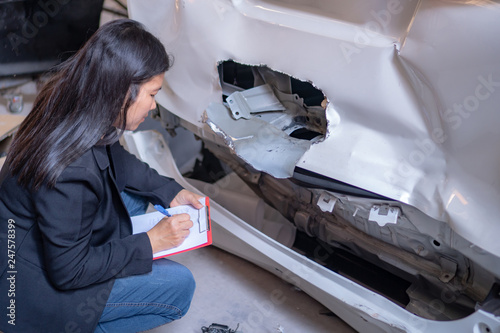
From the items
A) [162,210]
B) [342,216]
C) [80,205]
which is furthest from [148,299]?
[342,216]

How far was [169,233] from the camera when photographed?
1350 millimetres

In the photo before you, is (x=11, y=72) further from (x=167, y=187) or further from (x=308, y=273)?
(x=308, y=273)

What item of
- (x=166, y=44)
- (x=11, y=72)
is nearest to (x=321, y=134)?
(x=166, y=44)

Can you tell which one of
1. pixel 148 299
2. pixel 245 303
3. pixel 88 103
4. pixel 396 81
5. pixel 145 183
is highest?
pixel 396 81

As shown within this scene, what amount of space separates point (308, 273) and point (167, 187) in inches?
22.8

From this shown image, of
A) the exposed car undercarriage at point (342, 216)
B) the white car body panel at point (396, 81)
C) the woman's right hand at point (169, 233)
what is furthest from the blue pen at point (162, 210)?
the white car body panel at point (396, 81)

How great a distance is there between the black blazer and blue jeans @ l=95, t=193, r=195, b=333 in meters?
0.04

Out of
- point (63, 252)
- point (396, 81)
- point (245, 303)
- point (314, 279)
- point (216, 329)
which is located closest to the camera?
point (63, 252)

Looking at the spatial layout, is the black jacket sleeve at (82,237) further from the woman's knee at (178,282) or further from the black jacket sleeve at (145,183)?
the black jacket sleeve at (145,183)

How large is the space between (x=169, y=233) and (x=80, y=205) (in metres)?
0.30

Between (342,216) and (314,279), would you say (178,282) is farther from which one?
(342,216)

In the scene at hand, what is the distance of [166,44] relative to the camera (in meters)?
1.74

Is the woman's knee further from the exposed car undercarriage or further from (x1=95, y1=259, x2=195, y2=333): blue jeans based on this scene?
the exposed car undercarriage

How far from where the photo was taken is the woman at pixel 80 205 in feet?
3.69
